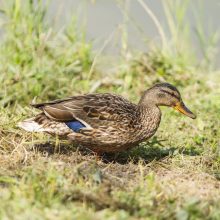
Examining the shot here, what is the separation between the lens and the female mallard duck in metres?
6.26

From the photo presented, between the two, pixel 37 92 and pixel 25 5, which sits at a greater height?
pixel 25 5

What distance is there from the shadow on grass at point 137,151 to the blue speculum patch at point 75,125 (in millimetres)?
179

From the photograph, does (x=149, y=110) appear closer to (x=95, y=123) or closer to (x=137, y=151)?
(x=137, y=151)

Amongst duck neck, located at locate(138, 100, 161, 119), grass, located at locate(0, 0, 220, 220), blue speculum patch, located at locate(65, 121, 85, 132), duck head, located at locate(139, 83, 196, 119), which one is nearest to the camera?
grass, located at locate(0, 0, 220, 220)

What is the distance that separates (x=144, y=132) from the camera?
642 centimetres

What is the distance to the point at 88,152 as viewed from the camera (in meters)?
6.48

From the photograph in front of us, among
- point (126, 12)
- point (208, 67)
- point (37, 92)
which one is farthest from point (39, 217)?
point (208, 67)

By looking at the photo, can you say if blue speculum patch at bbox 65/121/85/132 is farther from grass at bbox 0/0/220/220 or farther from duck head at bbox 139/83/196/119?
duck head at bbox 139/83/196/119

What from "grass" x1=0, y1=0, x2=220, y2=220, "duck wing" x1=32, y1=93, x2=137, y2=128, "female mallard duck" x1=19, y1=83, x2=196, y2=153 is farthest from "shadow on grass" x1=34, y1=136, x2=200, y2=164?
"duck wing" x1=32, y1=93, x2=137, y2=128

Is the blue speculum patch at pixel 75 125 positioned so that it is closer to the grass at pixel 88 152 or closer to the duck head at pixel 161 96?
the grass at pixel 88 152

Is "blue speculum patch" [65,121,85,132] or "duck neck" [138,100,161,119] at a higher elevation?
"duck neck" [138,100,161,119]

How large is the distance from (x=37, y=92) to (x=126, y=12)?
66.1 inches

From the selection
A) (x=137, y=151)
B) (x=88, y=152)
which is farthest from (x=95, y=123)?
(x=137, y=151)

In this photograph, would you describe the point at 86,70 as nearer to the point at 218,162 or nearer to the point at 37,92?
the point at 37,92
